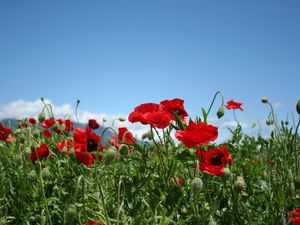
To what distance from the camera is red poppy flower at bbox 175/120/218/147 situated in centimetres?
188

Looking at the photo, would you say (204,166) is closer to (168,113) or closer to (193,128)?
(193,128)

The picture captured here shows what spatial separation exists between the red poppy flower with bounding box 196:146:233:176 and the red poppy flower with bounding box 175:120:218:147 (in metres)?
0.07

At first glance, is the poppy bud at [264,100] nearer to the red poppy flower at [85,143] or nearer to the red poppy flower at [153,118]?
the red poppy flower at [153,118]

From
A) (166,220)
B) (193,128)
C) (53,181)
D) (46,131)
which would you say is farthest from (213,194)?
(46,131)

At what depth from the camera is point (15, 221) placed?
2492 mm

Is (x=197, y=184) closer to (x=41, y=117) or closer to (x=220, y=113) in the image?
(x=220, y=113)

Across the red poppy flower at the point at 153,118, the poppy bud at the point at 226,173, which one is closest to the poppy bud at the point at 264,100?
the red poppy flower at the point at 153,118

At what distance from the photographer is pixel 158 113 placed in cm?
210

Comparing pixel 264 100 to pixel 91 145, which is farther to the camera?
pixel 264 100

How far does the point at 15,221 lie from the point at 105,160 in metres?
1.12

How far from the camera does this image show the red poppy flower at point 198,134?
1.88 metres

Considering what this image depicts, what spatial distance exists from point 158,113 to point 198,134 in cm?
30

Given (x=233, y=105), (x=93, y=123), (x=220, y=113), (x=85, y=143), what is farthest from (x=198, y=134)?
(x=93, y=123)

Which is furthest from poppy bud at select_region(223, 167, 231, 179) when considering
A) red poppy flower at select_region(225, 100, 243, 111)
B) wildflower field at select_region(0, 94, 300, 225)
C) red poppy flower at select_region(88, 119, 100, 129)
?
red poppy flower at select_region(88, 119, 100, 129)
